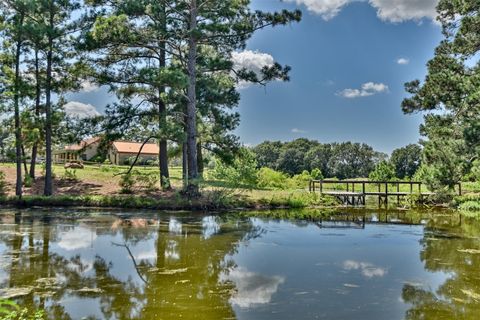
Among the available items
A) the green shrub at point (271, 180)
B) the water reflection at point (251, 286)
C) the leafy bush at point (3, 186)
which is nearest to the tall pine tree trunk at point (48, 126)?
the leafy bush at point (3, 186)

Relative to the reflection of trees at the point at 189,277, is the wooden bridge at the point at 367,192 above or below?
above

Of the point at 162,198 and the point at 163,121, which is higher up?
the point at 163,121

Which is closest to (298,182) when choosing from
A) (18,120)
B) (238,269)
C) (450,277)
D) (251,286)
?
(18,120)

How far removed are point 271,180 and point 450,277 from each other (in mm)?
19075

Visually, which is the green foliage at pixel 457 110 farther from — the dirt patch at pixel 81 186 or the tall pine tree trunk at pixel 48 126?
the tall pine tree trunk at pixel 48 126

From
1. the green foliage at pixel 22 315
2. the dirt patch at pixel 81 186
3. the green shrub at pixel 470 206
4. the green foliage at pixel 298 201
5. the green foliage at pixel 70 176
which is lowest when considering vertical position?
the green foliage at pixel 22 315

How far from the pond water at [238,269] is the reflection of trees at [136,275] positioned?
0.02 metres

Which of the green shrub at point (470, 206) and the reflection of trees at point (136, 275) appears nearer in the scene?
the reflection of trees at point (136, 275)

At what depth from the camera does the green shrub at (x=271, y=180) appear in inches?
987

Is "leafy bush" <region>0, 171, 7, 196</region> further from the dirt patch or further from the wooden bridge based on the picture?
the wooden bridge

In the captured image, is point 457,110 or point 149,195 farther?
point 149,195

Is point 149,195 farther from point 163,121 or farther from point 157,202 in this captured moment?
point 163,121

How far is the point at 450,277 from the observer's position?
704 cm

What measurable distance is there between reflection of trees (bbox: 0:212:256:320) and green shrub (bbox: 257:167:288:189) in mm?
13192
